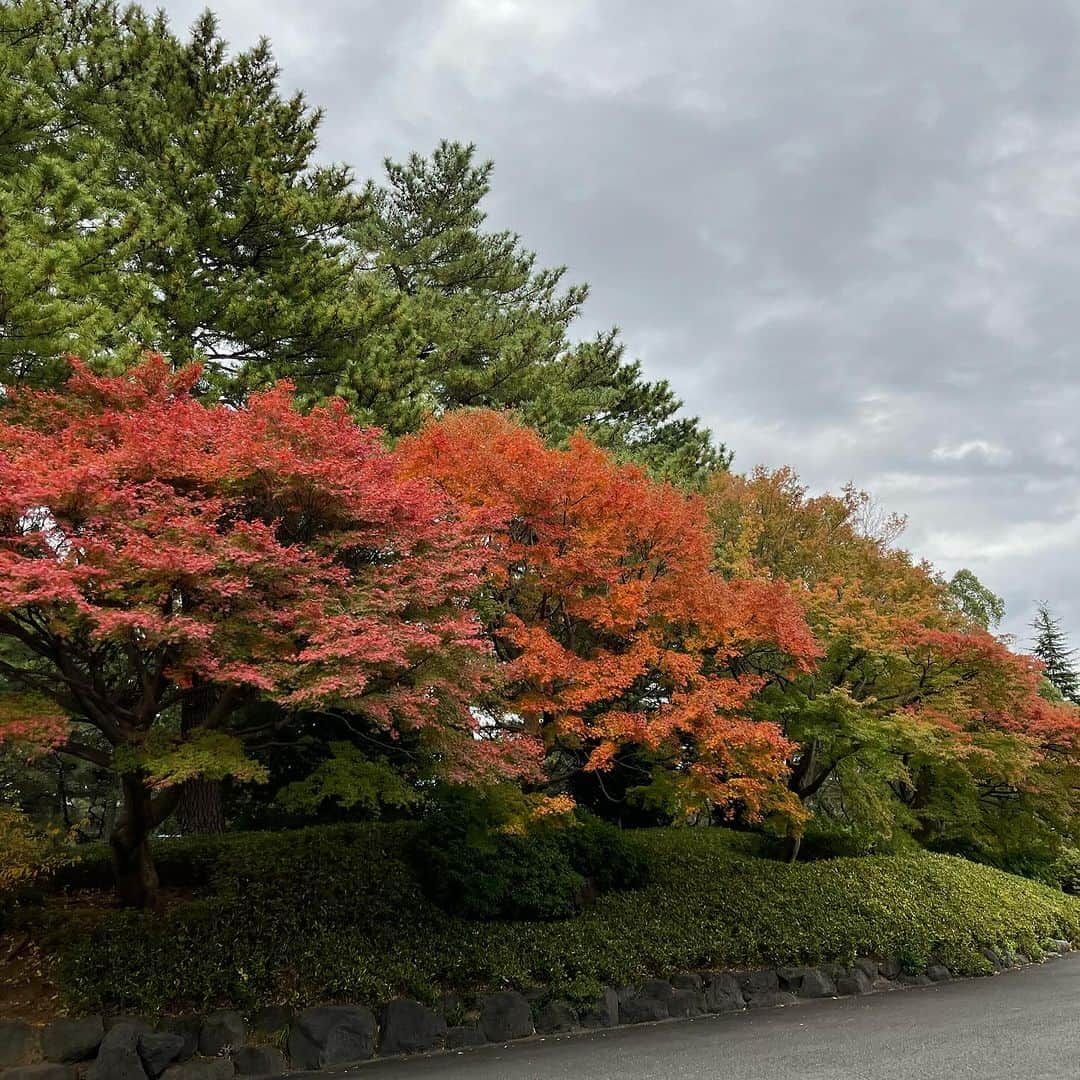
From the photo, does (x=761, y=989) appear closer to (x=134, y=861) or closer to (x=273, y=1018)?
(x=273, y=1018)

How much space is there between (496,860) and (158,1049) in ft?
13.6

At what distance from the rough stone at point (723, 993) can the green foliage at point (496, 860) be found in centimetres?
193

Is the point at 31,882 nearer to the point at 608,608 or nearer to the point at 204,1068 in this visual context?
the point at 204,1068

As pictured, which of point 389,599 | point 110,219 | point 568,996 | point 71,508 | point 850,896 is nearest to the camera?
point 71,508

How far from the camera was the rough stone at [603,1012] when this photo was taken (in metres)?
9.80

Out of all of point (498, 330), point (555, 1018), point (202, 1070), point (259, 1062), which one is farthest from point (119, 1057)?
point (498, 330)

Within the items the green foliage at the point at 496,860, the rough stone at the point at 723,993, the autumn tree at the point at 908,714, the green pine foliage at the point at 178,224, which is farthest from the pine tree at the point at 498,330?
the rough stone at the point at 723,993

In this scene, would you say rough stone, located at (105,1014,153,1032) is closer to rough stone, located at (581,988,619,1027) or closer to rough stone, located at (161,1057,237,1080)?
rough stone, located at (161,1057,237,1080)

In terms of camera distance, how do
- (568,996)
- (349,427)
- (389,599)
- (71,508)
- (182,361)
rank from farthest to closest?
(182,361), (568,996), (349,427), (389,599), (71,508)

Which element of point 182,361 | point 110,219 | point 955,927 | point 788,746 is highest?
point 110,219

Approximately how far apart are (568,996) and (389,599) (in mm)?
5772

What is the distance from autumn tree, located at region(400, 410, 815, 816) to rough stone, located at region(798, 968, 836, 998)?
2.63m

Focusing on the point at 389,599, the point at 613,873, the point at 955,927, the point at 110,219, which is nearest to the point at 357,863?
the point at 613,873

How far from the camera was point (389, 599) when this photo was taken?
23.6 feet
